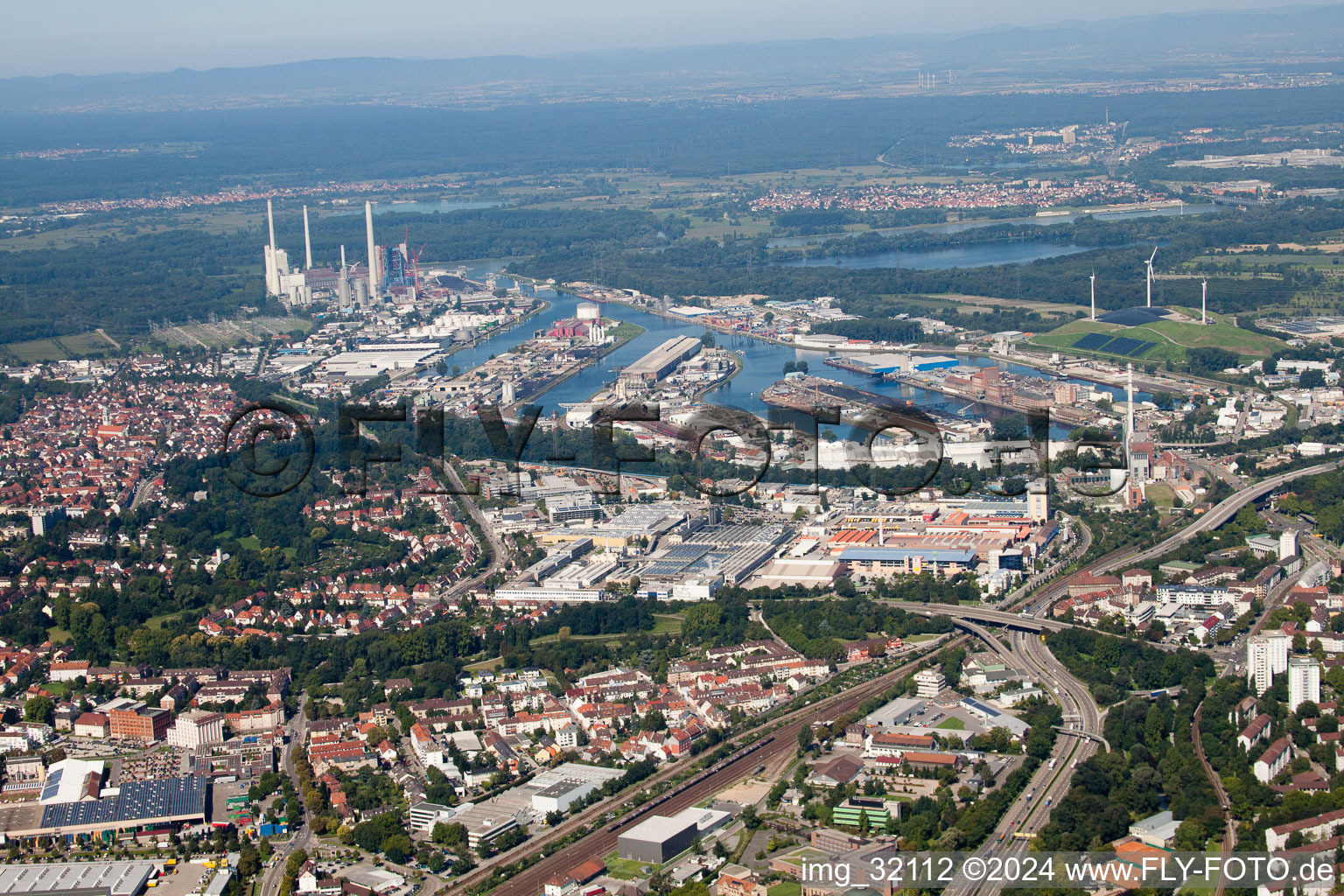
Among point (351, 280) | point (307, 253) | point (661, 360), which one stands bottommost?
point (661, 360)

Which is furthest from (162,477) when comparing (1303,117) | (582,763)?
(1303,117)

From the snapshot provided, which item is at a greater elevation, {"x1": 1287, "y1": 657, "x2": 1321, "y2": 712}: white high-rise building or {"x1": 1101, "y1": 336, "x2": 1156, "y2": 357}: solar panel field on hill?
{"x1": 1287, "y1": 657, "x2": 1321, "y2": 712}: white high-rise building

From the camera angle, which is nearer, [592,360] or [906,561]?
[906,561]

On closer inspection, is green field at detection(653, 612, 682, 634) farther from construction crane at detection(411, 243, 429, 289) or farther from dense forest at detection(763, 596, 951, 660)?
construction crane at detection(411, 243, 429, 289)

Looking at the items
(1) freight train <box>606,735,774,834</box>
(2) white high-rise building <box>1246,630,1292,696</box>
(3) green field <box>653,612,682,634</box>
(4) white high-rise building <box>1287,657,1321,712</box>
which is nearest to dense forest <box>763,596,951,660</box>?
(3) green field <box>653,612,682,634</box>

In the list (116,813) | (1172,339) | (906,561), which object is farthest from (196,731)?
(1172,339)

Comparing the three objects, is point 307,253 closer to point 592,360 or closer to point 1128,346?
point 592,360

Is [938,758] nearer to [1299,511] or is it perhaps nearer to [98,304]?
[1299,511]

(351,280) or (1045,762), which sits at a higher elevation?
(351,280)
